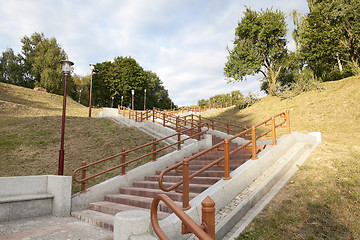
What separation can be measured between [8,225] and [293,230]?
6.41 metres

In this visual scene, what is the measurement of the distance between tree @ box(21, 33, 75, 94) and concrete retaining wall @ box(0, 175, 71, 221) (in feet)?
173

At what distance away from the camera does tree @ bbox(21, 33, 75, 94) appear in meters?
51.3

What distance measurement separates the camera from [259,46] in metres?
33.8

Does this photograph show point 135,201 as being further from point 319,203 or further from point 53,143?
point 53,143

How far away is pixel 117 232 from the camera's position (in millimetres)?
3037

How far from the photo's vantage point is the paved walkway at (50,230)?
4492mm

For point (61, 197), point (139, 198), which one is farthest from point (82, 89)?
point (139, 198)

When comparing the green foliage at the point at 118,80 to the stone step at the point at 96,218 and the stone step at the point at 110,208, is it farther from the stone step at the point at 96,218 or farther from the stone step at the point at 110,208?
the stone step at the point at 96,218

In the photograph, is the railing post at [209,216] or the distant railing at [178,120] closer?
the railing post at [209,216]

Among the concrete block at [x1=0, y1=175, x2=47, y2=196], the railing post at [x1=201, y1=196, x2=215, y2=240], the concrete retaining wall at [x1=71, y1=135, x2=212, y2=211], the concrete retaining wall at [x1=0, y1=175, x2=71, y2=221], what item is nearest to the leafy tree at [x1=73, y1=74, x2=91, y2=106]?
the concrete retaining wall at [x1=71, y1=135, x2=212, y2=211]

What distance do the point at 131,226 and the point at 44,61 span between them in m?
62.3

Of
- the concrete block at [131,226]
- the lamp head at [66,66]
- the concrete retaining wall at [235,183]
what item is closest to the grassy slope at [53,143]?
the lamp head at [66,66]

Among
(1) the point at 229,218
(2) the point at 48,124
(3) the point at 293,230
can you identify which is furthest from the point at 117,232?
(2) the point at 48,124

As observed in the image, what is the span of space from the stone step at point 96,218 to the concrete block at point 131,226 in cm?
215
